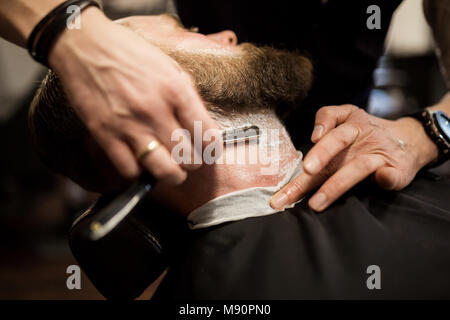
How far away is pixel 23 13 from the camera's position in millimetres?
548

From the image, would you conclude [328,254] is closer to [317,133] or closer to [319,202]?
[319,202]

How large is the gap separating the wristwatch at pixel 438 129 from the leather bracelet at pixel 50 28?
90 centimetres

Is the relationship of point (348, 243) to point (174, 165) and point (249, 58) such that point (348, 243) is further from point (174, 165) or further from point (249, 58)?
point (249, 58)

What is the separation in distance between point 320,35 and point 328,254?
2.93 feet

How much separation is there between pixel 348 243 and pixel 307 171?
160 mm

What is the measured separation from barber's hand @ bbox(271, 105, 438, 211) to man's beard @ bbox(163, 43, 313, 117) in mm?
152

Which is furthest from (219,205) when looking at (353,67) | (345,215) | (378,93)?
(378,93)

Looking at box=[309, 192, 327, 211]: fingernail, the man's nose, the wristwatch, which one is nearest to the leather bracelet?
the man's nose

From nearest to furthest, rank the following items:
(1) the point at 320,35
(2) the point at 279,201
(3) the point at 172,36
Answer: (2) the point at 279,201, (3) the point at 172,36, (1) the point at 320,35

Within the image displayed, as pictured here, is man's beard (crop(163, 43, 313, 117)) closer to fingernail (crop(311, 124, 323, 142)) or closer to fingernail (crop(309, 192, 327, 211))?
fingernail (crop(311, 124, 323, 142))

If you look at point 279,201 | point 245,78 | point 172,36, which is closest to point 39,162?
point 172,36

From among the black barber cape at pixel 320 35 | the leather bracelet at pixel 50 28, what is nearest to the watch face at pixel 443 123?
the black barber cape at pixel 320 35

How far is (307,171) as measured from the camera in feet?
2.23

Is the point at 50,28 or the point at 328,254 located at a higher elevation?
the point at 50,28
